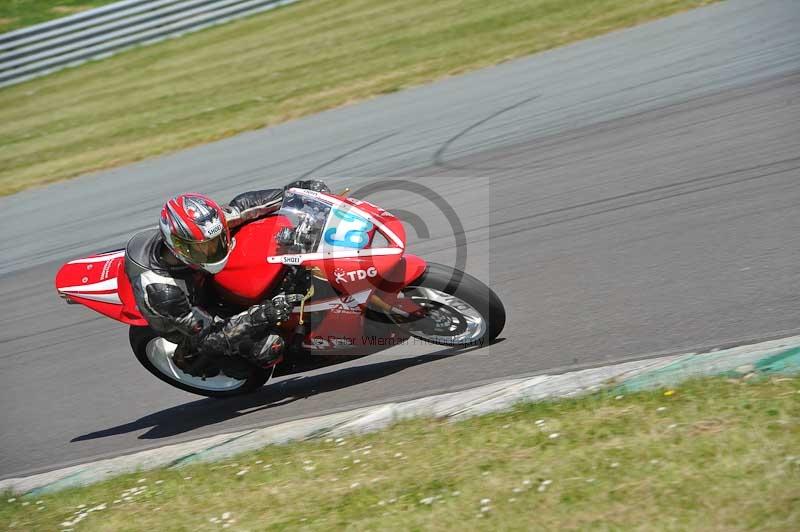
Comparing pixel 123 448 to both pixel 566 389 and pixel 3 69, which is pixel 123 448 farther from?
pixel 3 69

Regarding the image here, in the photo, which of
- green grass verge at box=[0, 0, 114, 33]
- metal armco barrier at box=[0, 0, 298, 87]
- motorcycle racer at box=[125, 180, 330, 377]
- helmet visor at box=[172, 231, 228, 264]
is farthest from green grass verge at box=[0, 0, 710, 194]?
helmet visor at box=[172, 231, 228, 264]

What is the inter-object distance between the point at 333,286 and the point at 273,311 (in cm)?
38

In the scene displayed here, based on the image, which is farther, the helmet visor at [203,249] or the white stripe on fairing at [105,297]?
the white stripe on fairing at [105,297]

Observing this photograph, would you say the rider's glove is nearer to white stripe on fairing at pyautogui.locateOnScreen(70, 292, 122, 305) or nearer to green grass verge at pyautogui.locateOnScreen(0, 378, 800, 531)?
green grass verge at pyautogui.locateOnScreen(0, 378, 800, 531)

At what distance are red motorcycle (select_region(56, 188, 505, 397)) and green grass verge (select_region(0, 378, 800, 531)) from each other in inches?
32.2

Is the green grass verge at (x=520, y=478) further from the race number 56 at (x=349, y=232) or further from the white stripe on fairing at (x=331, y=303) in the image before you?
the race number 56 at (x=349, y=232)

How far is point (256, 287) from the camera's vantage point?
17.0ft

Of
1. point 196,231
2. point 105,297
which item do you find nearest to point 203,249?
point 196,231

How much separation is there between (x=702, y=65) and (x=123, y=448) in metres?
8.06

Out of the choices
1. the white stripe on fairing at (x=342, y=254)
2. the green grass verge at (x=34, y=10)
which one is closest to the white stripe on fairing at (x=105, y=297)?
the white stripe on fairing at (x=342, y=254)

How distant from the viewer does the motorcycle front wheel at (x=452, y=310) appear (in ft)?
17.1

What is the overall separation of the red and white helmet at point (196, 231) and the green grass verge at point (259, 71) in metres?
8.01

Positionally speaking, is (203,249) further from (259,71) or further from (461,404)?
(259,71)

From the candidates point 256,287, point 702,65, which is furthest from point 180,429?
point 702,65
